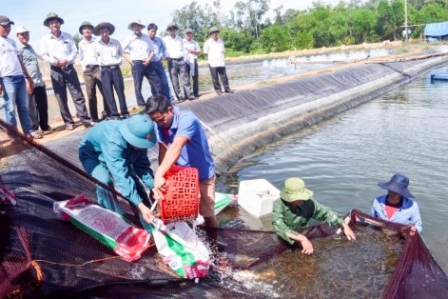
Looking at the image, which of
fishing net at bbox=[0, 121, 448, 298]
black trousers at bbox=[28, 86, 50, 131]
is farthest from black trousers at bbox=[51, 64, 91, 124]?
fishing net at bbox=[0, 121, 448, 298]

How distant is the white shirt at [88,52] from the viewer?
8461 mm

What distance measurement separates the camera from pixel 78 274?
123 inches

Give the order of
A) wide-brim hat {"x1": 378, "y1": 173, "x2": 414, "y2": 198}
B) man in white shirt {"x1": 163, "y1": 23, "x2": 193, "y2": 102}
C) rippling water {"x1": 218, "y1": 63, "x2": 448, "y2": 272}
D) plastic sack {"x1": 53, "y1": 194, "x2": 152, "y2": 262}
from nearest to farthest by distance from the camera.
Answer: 1. plastic sack {"x1": 53, "y1": 194, "x2": 152, "y2": 262}
2. wide-brim hat {"x1": 378, "y1": 173, "x2": 414, "y2": 198}
3. rippling water {"x1": 218, "y1": 63, "x2": 448, "y2": 272}
4. man in white shirt {"x1": 163, "y1": 23, "x2": 193, "y2": 102}

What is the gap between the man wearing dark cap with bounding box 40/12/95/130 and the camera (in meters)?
7.95

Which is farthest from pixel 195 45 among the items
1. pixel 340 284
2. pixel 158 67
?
pixel 340 284

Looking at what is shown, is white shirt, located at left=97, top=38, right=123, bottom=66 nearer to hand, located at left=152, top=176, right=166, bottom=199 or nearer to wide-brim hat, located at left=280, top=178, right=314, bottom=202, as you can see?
wide-brim hat, located at left=280, top=178, right=314, bottom=202

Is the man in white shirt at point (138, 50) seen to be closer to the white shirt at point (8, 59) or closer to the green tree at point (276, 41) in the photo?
the white shirt at point (8, 59)

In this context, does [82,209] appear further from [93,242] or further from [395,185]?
[395,185]

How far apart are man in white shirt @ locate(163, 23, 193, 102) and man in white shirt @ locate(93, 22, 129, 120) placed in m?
2.29

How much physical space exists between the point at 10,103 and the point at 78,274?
16.0ft

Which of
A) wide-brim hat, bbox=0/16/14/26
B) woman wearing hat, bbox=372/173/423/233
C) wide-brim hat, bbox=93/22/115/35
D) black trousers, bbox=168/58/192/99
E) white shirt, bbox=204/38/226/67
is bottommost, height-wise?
woman wearing hat, bbox=372/173/423/233

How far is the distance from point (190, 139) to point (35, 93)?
19.0ft

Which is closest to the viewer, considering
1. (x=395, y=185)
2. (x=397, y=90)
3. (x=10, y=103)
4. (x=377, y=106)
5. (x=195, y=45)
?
(x=395, y=185)

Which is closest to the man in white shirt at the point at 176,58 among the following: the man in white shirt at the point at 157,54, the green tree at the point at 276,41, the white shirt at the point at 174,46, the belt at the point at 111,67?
the white shirt at the point at 174,46
